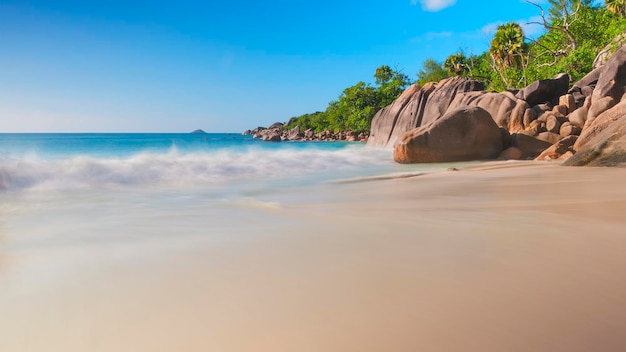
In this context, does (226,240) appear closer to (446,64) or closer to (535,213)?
(535,213)

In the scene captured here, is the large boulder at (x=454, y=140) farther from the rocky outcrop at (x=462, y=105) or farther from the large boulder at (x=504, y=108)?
the large boulder at (x=504, y=108)

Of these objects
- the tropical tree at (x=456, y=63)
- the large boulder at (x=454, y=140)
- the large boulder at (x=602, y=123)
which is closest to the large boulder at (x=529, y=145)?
the large boulder at (x=454, y=140)

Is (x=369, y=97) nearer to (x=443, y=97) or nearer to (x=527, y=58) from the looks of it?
(x=527, y=58)

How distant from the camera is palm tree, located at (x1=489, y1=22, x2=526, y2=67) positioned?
111ft

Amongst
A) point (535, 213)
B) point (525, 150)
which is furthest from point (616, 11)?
point (535, 213)

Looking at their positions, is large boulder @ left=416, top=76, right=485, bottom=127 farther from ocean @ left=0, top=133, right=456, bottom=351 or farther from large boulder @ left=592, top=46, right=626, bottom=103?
ocean @ left=0, top=133, right=456, bottom=351

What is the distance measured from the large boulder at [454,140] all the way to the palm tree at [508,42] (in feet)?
80.8

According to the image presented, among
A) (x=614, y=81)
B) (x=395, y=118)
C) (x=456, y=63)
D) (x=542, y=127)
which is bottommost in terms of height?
(x=542, y=127)

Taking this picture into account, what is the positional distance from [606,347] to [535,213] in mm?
2385

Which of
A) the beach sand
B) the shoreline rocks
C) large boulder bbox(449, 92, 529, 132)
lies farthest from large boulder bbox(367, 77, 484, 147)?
the shoreline rocks

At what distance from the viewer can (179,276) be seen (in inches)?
85.4

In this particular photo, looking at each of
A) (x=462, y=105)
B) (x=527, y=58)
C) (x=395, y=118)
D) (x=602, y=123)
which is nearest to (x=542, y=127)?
(x=602, y=123)

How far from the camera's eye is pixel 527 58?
3034 centimetres

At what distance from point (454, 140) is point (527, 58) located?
903 inches
